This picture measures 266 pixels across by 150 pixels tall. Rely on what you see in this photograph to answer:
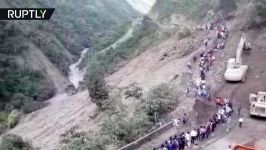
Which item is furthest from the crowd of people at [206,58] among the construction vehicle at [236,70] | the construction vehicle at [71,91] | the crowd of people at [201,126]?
the construction vehicle at [71,91]

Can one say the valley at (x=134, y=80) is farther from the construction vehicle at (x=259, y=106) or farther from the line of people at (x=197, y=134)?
the construction vehicle at (x=259, y=106)

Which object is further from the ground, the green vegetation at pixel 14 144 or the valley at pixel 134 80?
the valley at pixel 134 80

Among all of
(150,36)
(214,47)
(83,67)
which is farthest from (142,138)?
(83,67)

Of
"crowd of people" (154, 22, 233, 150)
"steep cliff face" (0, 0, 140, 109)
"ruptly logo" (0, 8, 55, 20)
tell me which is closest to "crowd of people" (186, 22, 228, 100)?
"crowd of people" (154, 22, 233, 150)

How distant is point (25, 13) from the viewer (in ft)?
118

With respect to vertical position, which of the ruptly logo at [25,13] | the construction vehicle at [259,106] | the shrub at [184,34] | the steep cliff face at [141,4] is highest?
the steep cliff face at [141,4]

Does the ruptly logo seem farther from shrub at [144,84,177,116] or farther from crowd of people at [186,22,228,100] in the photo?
crowd of people at [186,22,228,100]

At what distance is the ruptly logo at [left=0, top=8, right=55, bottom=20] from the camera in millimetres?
35062

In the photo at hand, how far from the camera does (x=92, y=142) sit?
28156mm

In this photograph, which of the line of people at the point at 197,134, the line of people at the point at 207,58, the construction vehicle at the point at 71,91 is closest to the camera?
the line of people at the point at 197,134

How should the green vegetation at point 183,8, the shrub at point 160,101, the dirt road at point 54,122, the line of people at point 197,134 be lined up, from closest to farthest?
the line of people at point 197,134 < the shrub at point 160,101 < the dirt road at point 54,122 < the green vegetation at point 183,8

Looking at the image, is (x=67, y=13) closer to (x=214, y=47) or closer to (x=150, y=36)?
(x=150, y=36)

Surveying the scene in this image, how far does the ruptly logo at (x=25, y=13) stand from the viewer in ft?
115

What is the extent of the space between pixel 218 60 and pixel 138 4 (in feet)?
439
